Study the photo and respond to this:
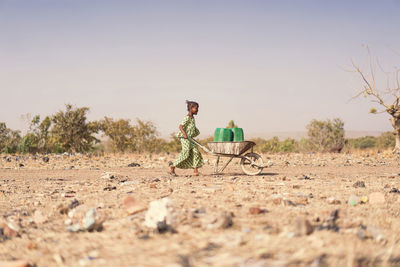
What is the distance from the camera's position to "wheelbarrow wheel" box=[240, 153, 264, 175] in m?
8.61

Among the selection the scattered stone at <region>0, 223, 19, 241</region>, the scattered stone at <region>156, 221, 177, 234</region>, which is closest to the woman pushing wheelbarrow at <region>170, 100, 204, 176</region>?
the scattered stone at <region>0, 223, 19, 241</region>

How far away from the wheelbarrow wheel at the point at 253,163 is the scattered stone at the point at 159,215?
5.50 metres

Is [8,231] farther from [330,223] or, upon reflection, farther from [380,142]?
[380,142]

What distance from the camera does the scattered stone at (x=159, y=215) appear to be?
10.5 ft

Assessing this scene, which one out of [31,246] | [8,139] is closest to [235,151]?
[31,246]

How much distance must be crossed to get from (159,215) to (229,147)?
17.6ft

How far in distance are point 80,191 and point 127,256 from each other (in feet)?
12.0

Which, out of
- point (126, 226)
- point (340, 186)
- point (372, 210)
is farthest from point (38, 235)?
point (340, 186)

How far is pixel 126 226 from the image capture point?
3.33 m

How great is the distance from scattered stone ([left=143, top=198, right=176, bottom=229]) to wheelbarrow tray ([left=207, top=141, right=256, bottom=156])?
5.22 meters

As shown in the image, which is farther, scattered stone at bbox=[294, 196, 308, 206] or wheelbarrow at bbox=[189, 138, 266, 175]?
wheelbarrow at bbox=[189, 138, 266, 175]

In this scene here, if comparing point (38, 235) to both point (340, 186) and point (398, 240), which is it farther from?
point (340, 186)

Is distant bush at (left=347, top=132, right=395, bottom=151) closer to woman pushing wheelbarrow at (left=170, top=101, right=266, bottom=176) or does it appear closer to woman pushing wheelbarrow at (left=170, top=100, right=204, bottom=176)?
woman pushing wheelbarrow at (left=170, top=101, right=266, bottom=176)

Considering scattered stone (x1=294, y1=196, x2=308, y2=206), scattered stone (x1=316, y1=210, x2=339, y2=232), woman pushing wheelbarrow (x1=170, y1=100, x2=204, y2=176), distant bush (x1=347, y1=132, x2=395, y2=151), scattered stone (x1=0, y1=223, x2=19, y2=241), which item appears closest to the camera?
scattered stone (x1=316, y1=210, x2=339, y2=232)
